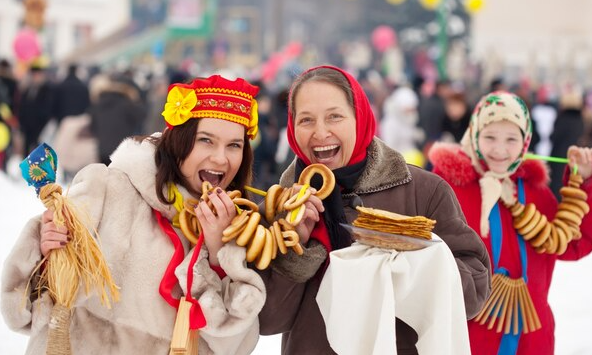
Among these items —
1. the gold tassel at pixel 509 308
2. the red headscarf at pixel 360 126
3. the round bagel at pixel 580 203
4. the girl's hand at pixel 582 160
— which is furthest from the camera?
the girl's hand at pixel 582 160

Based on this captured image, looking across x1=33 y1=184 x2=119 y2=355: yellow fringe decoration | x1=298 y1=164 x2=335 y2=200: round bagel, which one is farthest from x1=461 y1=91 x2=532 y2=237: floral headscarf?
x1=33 y1=184 x2=119 y2=355: yellow fringe decoration

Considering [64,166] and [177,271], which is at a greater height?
[177,271]

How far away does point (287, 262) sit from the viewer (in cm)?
222

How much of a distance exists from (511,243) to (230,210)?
1.42 metres

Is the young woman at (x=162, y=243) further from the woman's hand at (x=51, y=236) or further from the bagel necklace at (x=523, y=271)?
the bagel necklace at (x=523, y=271)

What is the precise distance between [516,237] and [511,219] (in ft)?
0.24

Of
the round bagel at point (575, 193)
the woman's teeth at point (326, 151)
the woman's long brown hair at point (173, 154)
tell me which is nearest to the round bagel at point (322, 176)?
the woman's teeth at point (326, 151)

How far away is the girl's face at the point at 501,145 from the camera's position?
3.21 meters

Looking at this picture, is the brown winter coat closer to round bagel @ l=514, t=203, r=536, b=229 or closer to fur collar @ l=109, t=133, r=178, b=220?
fur collar @ l=109, t=133, r=178, b=220

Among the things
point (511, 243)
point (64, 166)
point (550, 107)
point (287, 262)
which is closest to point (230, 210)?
point (287, 262)

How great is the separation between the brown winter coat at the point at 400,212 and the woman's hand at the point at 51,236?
57 centimetres

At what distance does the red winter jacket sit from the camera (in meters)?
3.13

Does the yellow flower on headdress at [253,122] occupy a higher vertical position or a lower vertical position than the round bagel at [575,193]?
higher

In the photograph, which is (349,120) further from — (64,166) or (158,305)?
(64,166)
